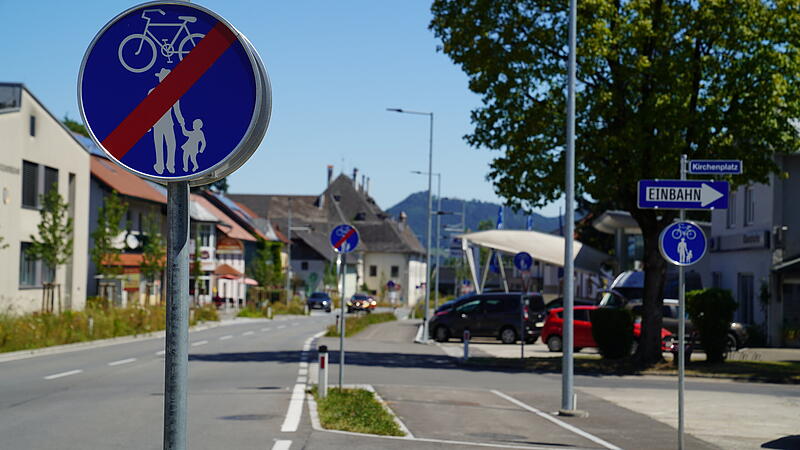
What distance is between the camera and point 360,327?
45.9m

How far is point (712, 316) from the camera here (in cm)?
2605

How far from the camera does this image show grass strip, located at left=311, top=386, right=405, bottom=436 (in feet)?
41.2

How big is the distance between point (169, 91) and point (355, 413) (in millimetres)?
10814

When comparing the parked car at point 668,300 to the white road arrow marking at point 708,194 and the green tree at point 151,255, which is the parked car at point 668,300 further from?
the green tree at point 151,255

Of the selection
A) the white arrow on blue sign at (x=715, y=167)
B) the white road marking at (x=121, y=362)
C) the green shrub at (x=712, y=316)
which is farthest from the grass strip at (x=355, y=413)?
the green shrub at (x=712, y=316)

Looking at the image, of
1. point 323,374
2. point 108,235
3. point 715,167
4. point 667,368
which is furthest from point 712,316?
point 108,235

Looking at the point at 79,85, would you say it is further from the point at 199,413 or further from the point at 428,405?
the point at 428,405

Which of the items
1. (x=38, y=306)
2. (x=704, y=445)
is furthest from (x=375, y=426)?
(x=38, y=306)

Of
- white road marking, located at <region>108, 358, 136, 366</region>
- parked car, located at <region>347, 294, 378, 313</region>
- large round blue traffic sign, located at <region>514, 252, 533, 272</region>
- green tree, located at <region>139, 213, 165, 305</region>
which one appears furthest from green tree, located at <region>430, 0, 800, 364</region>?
parked car, located at <region>347, 294, 378, 313</region>

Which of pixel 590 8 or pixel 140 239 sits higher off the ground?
pixel 590 8

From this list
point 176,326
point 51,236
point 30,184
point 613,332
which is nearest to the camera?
point 176,326

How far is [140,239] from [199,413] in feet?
152

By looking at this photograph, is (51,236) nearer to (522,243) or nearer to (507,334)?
(507,334)

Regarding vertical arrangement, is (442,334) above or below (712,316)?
below
